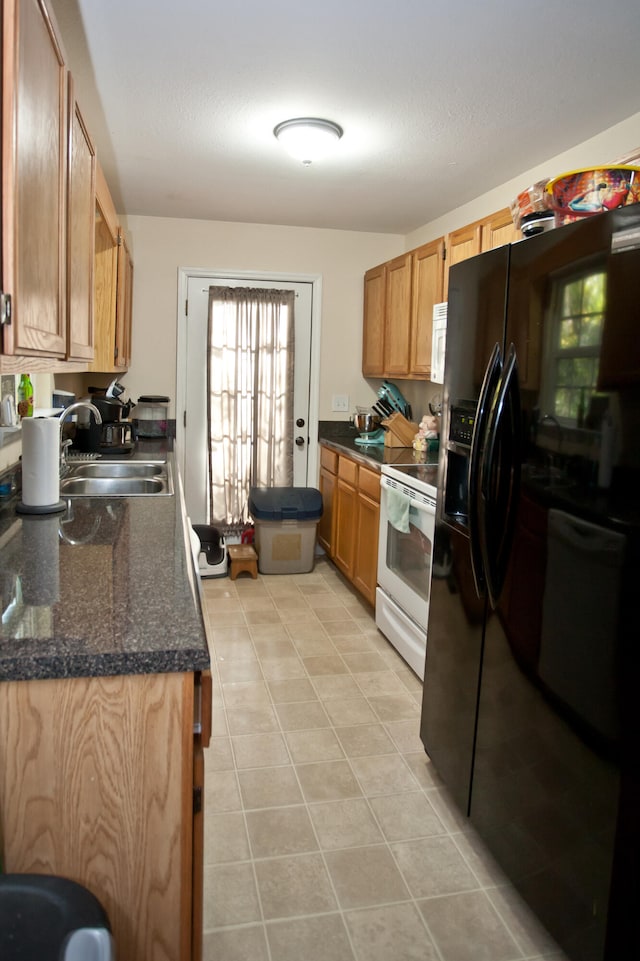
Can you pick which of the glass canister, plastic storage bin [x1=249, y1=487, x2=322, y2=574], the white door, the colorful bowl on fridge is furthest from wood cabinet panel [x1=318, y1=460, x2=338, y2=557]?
the colorful bowl on fridge

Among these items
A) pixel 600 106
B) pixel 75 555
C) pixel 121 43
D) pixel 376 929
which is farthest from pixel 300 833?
pixel 600 106

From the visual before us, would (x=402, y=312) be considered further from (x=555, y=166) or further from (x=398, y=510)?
(x=398, y=510)

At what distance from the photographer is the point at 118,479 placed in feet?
10.0

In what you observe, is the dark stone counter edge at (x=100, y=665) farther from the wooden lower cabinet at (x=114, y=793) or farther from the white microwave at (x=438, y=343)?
the white microwave at (x=438, y=343)

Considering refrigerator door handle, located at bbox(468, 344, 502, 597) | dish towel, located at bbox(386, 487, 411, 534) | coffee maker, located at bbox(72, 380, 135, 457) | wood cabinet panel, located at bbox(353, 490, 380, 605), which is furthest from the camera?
wood cabinet panel, located at bbox(353, 490, 380, 605)

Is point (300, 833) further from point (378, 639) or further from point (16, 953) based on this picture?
point (378, 639)

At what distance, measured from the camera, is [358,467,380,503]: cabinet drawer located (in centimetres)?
369

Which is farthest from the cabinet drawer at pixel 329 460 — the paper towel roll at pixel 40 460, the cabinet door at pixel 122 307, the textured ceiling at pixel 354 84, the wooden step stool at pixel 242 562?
the paper towel roll at pixel 40 460

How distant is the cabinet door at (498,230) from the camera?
294 centimetres

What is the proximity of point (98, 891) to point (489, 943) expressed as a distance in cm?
101

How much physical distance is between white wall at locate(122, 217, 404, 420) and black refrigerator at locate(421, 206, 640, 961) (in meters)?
2.94

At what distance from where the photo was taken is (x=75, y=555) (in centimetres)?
175

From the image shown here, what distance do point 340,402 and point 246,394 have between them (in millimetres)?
718

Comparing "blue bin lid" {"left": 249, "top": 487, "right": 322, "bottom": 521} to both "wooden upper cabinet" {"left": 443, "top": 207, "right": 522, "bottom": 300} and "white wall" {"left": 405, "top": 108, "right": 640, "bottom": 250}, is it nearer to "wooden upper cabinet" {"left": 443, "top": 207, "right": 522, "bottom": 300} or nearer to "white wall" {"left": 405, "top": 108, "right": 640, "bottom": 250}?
"wooden upper cabinet" {"left": 443, "top": 207, "right": 522, "bottom": 300}
